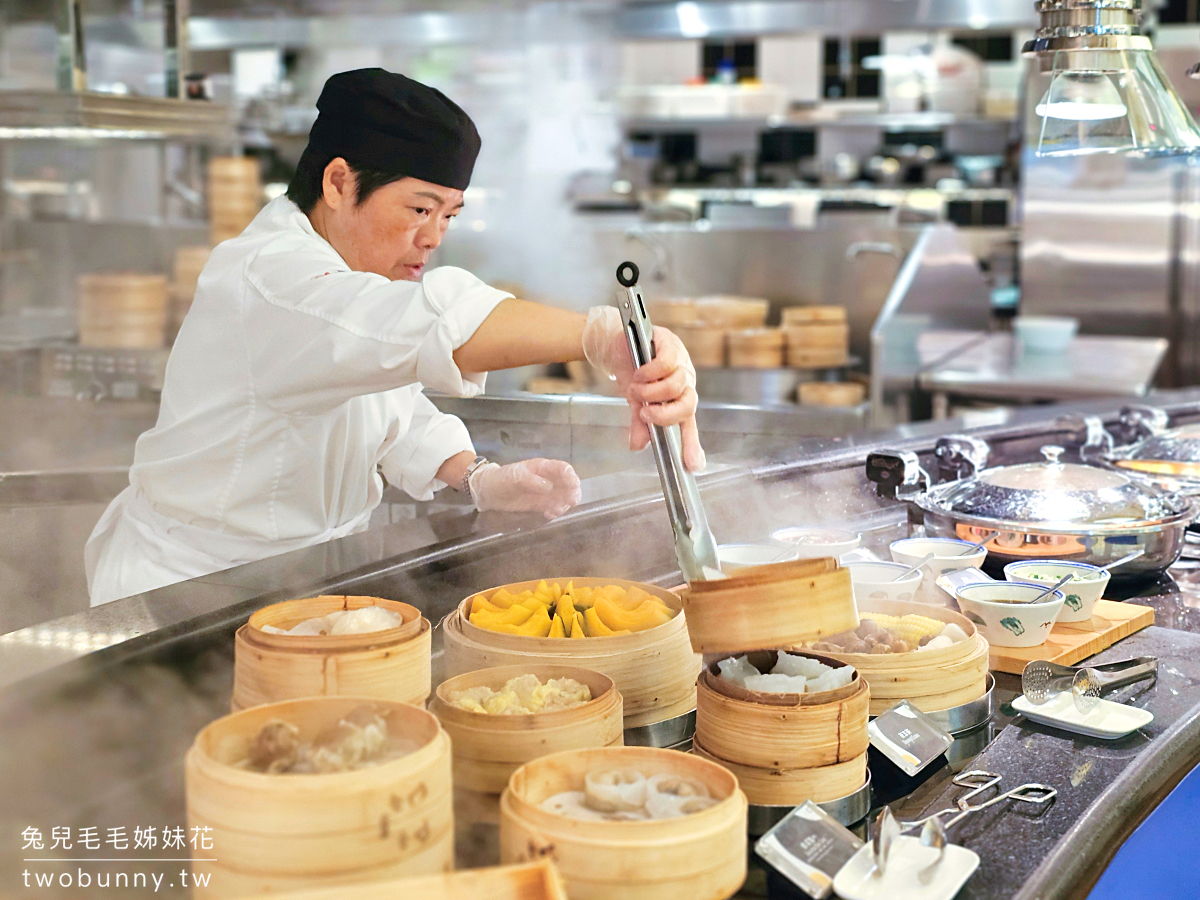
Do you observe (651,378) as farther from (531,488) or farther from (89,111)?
(89,111)

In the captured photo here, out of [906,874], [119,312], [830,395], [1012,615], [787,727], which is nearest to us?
[906,874]

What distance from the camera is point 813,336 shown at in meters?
5.42

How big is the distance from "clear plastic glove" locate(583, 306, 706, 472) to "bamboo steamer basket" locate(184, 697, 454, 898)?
1.49 ft

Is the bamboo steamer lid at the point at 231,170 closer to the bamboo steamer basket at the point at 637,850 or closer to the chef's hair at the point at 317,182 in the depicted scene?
the chef's hair at the point at 317,182

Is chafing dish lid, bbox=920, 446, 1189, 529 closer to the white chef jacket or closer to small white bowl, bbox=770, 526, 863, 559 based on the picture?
small white bowl, bbox=770, 526, 863, 559

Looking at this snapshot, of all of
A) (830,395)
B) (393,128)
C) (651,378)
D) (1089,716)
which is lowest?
(830,395)

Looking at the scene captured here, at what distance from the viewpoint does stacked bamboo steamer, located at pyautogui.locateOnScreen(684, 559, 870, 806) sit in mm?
1220

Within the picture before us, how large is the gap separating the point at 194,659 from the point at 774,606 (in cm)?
71

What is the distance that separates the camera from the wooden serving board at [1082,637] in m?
1.82

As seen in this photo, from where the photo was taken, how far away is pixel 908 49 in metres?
10.9

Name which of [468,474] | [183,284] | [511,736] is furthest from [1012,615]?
[183,284]

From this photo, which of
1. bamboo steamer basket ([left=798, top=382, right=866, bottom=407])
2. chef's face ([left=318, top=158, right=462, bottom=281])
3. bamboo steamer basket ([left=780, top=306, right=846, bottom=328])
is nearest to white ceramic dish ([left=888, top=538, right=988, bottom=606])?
chef's face ([left=318, top=158, right=462, bottom=281])

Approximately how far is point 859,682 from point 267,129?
5.87 m

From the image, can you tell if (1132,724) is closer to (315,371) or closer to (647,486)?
(647,486)
